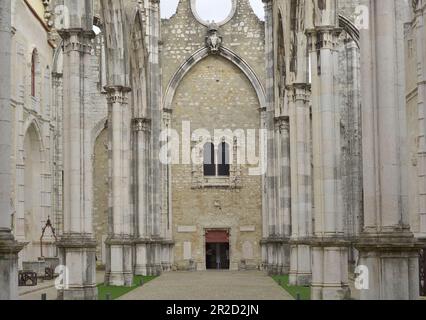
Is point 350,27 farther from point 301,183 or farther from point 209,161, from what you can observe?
point 301,183

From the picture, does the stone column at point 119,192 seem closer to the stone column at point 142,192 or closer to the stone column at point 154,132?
the stone column at point 142,192

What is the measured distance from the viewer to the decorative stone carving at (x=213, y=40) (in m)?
37.8

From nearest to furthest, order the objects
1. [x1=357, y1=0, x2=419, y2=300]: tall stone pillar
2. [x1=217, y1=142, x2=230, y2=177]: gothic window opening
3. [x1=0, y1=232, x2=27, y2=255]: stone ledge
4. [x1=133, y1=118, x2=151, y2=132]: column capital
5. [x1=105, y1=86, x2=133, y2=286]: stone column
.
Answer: [x1=0, y1=232, x2=27, y2=255]: stone ledge → [x1=357, y1=0, x2=419, y2=300]: tall stone pillar → [x1=105, y1=86, x2=133, y2=286]: stone column → [x1=133, y1=118, x2=151, y2=132]: column capital → [x1=217, y1=142, x2=230, y2=177]: gothic window opening

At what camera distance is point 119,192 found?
24781mm

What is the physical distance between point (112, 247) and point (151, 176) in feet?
27.6

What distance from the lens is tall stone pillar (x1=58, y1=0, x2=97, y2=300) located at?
18.0 m

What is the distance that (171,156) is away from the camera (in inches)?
1483

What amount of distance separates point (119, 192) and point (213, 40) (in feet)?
49.5

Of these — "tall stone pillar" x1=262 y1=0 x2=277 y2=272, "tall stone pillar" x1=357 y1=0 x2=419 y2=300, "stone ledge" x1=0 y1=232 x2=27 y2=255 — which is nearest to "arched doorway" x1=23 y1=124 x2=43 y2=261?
"tall stone pillar" x1=262 y1=0 x2=277 y2=272

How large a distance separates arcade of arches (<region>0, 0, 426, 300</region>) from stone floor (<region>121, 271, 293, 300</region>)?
4.47 ft

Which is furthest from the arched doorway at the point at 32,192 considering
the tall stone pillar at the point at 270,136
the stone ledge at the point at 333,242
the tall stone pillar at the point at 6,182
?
the tall stone pillar at the point at 6,182

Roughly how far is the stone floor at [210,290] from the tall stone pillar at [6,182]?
9379 millimetres

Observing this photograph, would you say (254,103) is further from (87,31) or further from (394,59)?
(394,59)

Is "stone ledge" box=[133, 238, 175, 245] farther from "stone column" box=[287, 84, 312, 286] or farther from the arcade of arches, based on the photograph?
"stone column" box=[287, 84, 312, 286]
